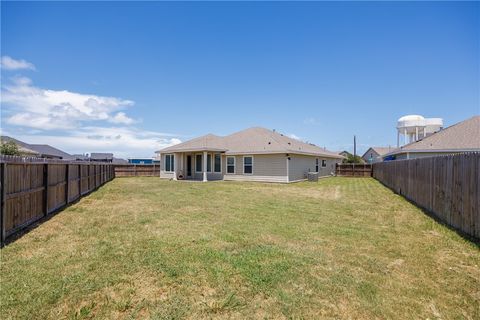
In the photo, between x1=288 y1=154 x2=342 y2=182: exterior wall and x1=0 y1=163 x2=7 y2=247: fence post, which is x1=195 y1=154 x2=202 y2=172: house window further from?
x1=0 y1=163 x2=7 y2=247: fence post

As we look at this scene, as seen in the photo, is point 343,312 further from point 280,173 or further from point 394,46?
point 280,173

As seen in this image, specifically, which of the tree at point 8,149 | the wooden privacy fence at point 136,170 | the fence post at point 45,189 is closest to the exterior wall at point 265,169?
the wooden privacy fence at point 136,170

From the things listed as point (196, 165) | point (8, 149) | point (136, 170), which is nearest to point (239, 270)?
point (196, 165)

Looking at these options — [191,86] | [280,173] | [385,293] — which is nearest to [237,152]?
[280,173]

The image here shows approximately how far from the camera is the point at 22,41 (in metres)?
10.8

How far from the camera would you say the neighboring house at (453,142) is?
18047mm

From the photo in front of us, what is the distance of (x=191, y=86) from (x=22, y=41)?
1048cm

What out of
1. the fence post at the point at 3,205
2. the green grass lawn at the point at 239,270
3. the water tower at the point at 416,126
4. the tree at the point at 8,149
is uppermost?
the water tower at the point at 416,126

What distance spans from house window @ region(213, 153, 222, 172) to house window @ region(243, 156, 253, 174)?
242 cm

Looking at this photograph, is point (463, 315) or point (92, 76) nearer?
point (463, 315)

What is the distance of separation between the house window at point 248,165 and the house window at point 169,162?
7.24 metres

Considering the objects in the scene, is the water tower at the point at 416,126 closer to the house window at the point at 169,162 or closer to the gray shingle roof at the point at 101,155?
the house window at the point at 169,162

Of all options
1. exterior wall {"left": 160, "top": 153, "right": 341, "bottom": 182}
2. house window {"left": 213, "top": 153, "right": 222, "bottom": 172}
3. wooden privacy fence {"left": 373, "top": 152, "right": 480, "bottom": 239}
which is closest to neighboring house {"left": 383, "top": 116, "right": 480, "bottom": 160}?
exterior wall {"left": 160, "top": 153, "right": 341, "bottom": 182}

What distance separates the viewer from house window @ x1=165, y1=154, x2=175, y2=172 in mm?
24219
